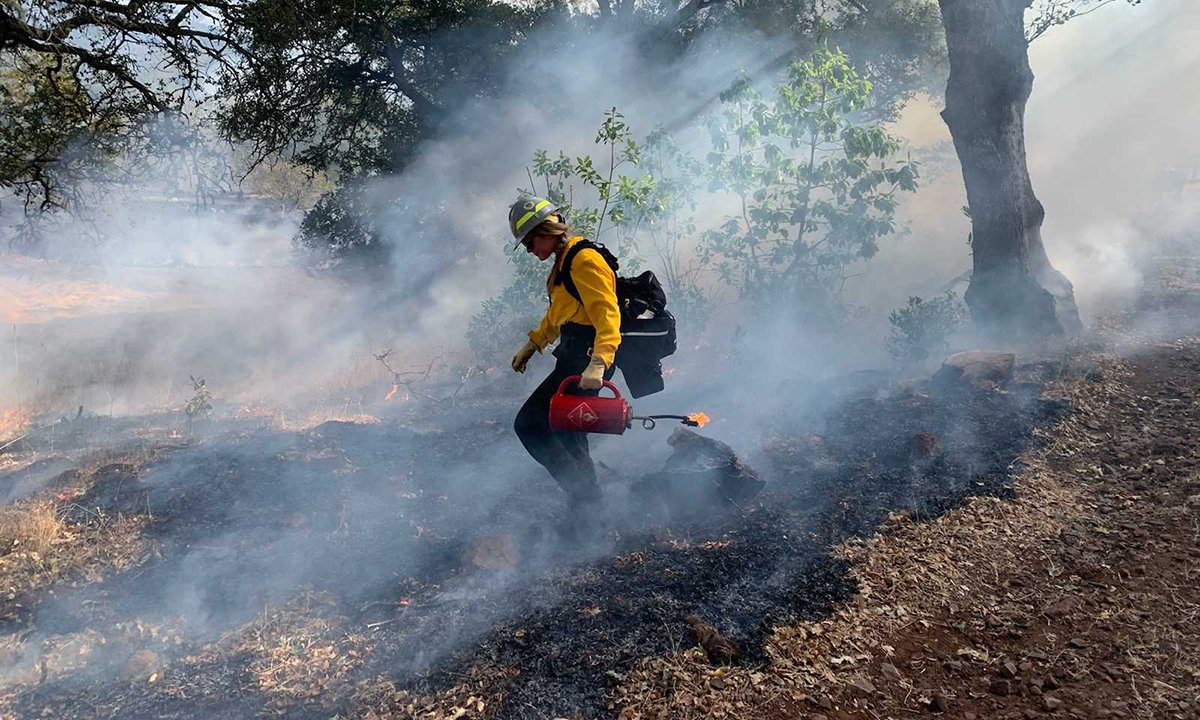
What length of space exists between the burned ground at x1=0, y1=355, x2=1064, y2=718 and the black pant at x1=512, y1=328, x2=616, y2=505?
1.17ft

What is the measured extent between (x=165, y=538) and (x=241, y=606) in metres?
1.14

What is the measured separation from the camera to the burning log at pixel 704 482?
4.36 meters

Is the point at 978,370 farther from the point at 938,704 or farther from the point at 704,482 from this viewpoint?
the point at 938,704

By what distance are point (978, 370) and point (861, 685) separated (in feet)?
13.8

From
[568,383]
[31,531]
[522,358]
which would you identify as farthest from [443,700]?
[31,531]

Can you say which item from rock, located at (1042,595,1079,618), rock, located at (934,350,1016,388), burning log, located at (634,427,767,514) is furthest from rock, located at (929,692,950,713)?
rock, located at (934,350,1016,388)

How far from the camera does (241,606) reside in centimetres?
354

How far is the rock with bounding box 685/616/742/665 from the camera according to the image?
278cm

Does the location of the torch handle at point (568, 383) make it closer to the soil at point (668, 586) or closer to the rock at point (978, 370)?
the soil at point (668, 586)

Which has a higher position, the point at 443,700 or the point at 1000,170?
the point at 1000,170

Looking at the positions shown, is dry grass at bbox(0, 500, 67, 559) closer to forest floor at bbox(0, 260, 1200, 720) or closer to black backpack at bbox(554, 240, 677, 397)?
forest floor at bbox(0, 260, 1200, 720)

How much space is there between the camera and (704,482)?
14.5ft

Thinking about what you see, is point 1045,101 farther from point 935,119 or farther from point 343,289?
point 343,289

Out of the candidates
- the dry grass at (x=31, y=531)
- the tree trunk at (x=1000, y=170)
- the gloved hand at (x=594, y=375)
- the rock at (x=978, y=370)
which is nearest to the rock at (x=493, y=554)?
the gloved hand at (x=594, y=375)
